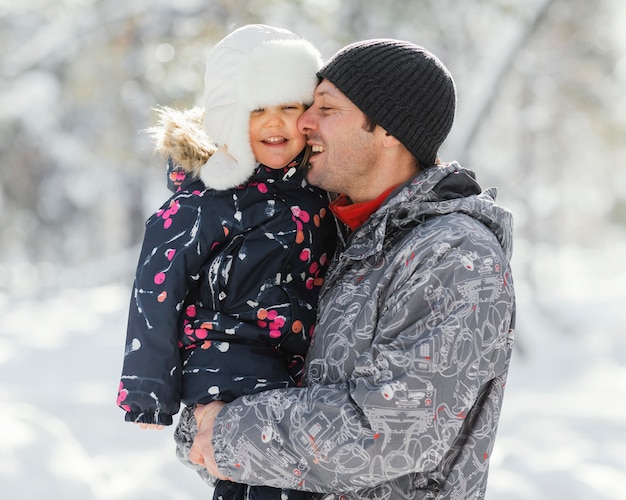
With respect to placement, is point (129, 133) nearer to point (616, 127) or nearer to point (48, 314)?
point (48, 314)

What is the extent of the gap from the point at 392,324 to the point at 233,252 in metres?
0.61

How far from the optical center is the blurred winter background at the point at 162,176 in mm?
5344

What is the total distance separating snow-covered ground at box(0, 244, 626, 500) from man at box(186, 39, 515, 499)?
7.89 feet

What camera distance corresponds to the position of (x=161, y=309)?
2182 mm

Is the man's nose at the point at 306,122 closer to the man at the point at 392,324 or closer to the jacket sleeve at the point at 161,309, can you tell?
the man at the point at 392,324

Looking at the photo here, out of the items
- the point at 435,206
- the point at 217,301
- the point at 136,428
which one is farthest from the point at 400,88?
the point at 136,428

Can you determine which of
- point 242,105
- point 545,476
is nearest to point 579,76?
point 545,476

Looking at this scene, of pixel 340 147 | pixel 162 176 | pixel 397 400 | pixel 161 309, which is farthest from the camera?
pixel 162 176

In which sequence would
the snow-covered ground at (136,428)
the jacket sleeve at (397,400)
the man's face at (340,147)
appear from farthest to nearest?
the snow-covered ground at (136,428) → the man's face at (340,147) → the jacket sleeve at (397,400)

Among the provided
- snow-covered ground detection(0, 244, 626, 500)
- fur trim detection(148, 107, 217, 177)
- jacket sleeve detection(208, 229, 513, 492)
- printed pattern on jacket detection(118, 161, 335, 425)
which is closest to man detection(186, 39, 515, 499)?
jacket sleeve detection(208, 229, 513, 492)

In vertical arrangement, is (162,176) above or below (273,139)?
above

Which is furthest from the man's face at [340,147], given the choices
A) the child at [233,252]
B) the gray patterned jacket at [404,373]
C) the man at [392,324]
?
the gray patterned jacket at [404,373]

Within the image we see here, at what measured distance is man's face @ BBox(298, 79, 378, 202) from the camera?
7.46ft

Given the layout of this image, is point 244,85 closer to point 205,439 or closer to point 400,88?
point 400,88
